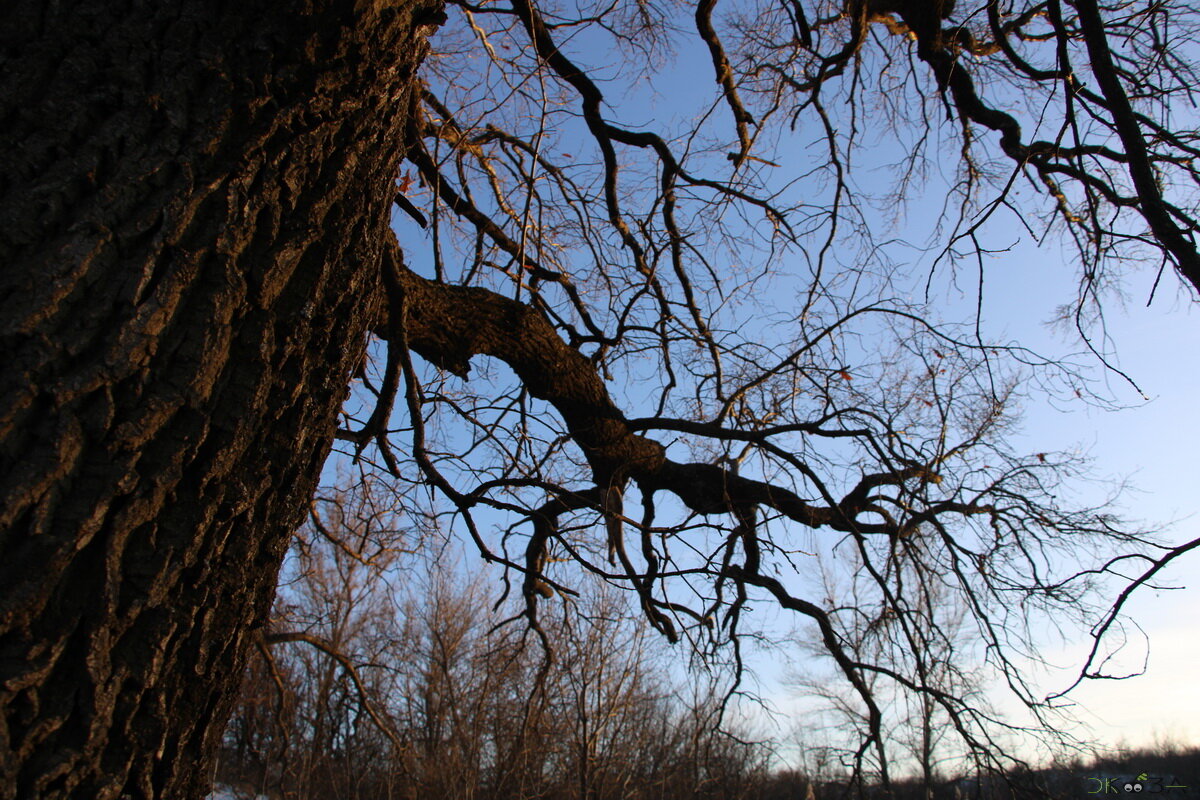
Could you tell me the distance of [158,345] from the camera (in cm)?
112

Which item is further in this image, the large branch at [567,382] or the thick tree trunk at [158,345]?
the large branch at [567,382]

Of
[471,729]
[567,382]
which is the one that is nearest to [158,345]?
[567,382]

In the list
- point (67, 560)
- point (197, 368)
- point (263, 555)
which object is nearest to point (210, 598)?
point (263, 555)

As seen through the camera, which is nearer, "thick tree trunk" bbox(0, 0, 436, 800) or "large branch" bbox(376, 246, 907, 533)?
"thick tree trunk" bbox(0, 0, 436, 800)

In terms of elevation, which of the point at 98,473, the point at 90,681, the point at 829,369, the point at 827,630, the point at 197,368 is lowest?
the point at 90,681

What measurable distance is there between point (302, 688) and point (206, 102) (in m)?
20.5

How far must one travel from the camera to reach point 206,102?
1244mm

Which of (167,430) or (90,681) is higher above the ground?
(167,430)

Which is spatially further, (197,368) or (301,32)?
(301,32)

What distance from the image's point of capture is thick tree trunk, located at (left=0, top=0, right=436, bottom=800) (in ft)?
3.26

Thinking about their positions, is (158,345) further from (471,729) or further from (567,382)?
(471,729)

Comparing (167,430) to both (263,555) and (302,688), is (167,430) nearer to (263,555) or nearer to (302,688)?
(263,555)

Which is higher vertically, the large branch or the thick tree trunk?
the large branch

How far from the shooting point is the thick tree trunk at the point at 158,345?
0.99m
